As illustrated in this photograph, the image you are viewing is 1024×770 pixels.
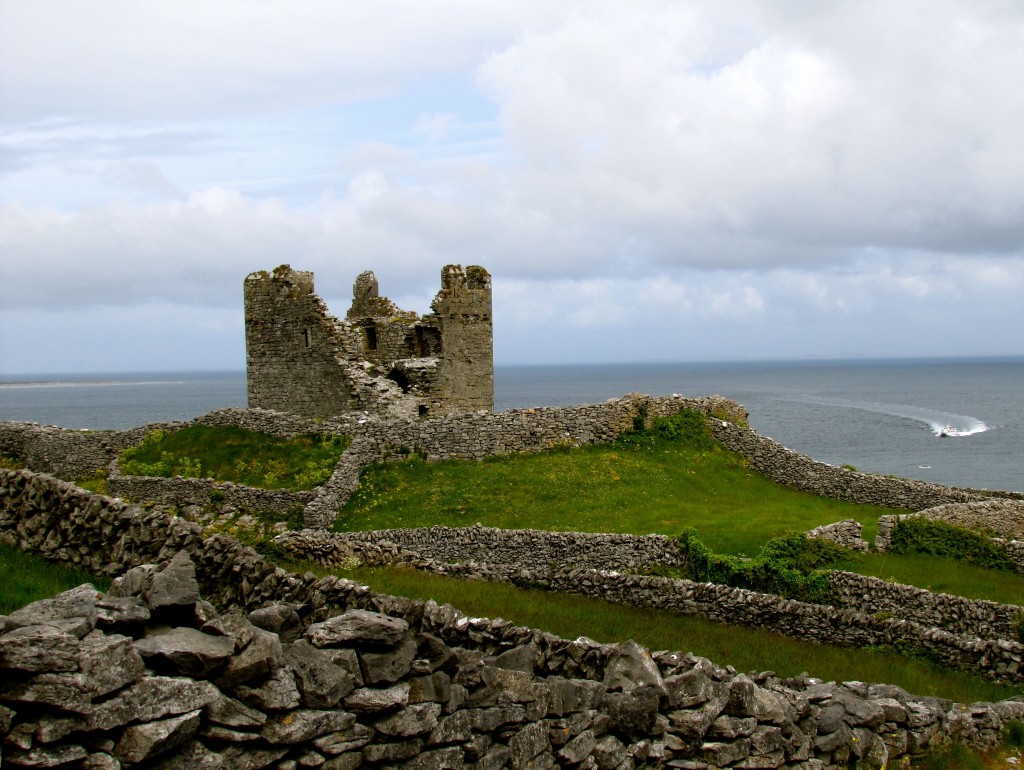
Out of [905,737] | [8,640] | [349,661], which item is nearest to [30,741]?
[8,640]

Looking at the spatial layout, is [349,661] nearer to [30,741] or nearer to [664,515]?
[30,741]

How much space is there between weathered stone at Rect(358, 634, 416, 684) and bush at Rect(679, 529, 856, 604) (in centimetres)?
1416

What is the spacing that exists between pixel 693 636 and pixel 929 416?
147715mm

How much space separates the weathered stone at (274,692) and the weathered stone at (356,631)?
0.59 metres

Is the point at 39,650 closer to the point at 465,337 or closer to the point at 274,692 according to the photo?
the point at 274,692

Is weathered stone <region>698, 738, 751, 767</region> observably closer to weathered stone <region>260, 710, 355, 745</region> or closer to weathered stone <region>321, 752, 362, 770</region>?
weathered stone <region>321, 752, 362, 770</region>

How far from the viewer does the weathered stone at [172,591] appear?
754 cm

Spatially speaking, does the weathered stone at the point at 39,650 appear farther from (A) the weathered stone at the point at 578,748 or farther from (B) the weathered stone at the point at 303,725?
(A) the weathered stone at the point at 578,748

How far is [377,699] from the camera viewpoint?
8.06m

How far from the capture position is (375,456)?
90.0ft

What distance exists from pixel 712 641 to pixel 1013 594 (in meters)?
7.71

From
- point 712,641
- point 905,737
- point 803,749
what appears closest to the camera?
point 803,749

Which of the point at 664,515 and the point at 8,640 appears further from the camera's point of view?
the point at 664,515

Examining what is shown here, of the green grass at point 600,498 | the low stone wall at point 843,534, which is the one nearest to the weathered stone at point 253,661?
the green grass at point 600,498
